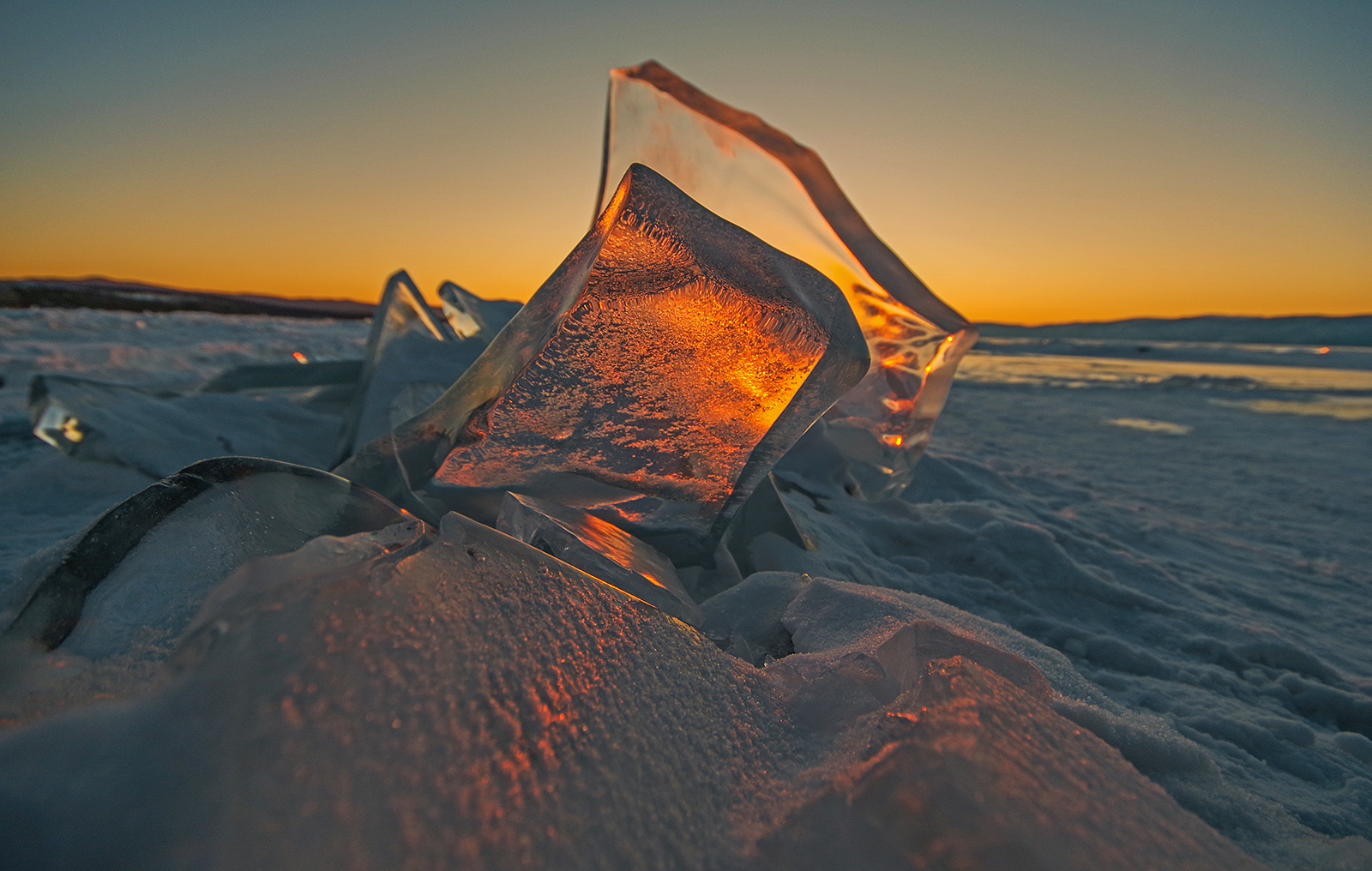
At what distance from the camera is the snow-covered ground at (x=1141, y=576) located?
0.77m

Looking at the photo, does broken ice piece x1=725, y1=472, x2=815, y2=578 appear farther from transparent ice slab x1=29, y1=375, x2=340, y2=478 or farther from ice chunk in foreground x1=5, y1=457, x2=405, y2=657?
transparent ice slab x1=29, y1=375, x2=340, y2=478

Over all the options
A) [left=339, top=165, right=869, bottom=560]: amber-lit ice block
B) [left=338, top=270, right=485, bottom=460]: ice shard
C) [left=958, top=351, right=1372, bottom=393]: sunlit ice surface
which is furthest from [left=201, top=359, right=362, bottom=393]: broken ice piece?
[left=958, top=351, right=1372, bottom=393]: sunlit ice surface

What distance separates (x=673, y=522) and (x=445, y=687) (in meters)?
0.64

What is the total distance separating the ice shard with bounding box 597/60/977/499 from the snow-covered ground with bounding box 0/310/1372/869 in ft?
1.43

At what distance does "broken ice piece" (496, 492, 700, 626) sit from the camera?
747mm

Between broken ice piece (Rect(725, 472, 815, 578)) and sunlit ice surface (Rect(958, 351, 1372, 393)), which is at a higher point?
sunlit ice surface (Rect(958, 351, 1372, 393))

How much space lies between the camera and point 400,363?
5.33 ft

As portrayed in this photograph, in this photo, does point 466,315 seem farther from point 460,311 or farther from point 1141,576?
point 1141,576

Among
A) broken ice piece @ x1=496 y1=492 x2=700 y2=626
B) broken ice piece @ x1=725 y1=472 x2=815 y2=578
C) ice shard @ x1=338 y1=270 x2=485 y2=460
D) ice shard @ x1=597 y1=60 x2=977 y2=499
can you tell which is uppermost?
ice shard @ x1=597 y1=60 x2=977 y2=499

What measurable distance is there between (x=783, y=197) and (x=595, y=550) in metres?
1.18

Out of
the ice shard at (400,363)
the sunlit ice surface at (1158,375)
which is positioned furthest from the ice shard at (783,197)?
the sunlit ice surface at (1158,375)

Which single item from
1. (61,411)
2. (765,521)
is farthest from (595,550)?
(61,411)

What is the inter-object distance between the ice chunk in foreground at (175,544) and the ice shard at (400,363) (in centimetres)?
68

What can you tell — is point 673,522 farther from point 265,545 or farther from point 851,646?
point 265,545
